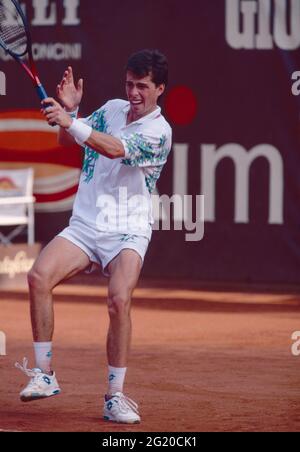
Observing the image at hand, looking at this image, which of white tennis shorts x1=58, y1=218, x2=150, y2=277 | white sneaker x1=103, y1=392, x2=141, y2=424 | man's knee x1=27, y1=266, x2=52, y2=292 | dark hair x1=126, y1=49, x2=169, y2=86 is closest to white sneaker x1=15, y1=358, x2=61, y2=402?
white sneaker x1=103, y1=392, x2=141, y2=424

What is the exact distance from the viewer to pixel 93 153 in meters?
5.73

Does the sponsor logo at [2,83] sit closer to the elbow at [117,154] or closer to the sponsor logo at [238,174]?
the sponsor logo at [238,174]

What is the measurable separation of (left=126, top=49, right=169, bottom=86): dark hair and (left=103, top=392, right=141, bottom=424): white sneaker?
1438mm

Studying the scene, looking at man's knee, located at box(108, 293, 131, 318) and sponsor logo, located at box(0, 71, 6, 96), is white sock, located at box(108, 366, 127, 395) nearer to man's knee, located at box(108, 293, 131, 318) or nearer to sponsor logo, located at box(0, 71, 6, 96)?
man's knee, located at box(108, 293, 131, 318)

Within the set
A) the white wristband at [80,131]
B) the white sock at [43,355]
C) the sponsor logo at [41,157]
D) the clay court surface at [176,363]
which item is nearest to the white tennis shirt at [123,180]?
the white wristband at [80,131]

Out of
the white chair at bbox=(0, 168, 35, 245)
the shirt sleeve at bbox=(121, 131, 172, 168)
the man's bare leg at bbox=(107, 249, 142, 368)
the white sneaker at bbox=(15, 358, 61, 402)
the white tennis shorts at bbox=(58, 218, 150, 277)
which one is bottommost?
the white sneaker at bbox=(15, 358, 61, 402)

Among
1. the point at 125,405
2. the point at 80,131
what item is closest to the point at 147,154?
the point at 80,131

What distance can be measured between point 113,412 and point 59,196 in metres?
6.98

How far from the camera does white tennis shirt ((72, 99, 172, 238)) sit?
220 inches

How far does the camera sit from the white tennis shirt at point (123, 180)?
558 centimetres

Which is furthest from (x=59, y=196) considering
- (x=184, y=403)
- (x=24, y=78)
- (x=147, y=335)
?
(x=184, y=403)

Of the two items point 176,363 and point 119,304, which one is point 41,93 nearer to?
point 119,304

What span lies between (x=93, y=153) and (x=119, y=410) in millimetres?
1200

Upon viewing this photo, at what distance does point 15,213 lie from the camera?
39.7 ft
